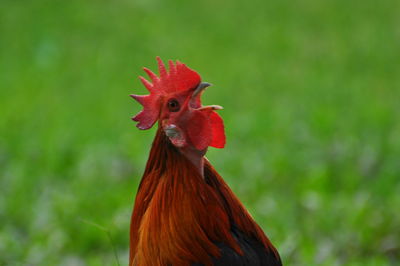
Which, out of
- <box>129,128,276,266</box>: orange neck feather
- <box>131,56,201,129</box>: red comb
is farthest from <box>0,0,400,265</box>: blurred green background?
<box>131,56,201,129</box>: red comb

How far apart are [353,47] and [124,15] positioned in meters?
3.27

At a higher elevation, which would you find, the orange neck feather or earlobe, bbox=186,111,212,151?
earlobe, bbox=186,111,212,151

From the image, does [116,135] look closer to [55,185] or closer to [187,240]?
[55,185]

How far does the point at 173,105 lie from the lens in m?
2.88

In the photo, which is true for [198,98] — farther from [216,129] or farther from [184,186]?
[184,186]

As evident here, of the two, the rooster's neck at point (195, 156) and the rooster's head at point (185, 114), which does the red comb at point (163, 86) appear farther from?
the rooster's neck at point (195, 156)

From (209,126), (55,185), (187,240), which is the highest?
(209,126)

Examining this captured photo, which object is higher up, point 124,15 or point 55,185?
point 124,15

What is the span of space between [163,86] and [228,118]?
459cm

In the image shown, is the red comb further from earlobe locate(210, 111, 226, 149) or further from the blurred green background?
the blurred green background

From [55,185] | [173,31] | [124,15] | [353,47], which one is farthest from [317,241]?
[124,15]

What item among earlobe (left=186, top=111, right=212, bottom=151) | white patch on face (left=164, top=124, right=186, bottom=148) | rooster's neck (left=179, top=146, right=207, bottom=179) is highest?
earlobe (left=186, top=111, right=212, bottom=151)

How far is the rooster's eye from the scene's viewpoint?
2870mm

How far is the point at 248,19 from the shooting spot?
10602 mm
